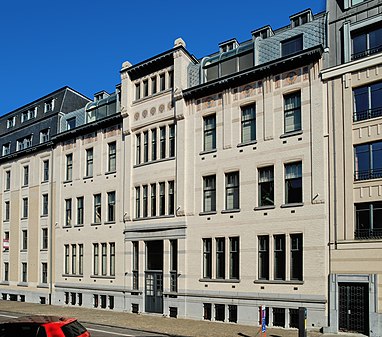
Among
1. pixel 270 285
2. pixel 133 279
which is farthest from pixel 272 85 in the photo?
pixel 133 279

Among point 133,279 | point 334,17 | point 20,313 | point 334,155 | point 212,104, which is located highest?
point 334,17

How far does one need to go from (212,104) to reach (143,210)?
856 cm

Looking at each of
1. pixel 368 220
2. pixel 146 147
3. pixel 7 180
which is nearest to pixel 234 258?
pixel 368 220

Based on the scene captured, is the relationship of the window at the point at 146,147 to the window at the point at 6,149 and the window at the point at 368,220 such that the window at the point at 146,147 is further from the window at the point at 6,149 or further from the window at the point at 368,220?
the window at the point at 6,149

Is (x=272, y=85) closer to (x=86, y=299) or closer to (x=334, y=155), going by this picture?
(x=334, y=155)

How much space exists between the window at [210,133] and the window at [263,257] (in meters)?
6.39

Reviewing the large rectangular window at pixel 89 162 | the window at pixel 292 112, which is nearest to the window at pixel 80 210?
the large rectangular window at pixel 89 162

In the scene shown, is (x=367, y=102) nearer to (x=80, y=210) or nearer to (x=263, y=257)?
(x=263, y=257)

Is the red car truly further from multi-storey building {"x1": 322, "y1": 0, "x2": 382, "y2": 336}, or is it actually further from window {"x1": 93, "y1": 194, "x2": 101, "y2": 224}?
window {"x1": 93, "y1": 194, "x2": 101, "y2": 224}

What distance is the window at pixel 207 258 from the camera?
27.7m

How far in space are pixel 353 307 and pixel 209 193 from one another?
1035cm

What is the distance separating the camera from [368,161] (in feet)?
73.8

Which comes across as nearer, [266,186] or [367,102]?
[367,102]

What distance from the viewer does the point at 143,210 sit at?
31688mm
